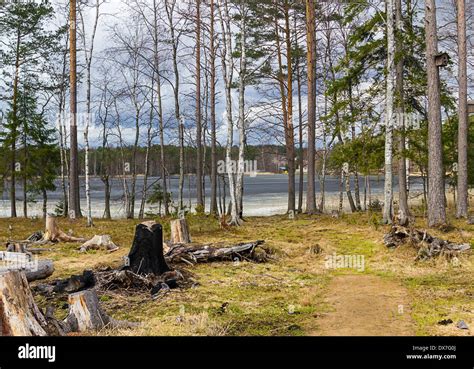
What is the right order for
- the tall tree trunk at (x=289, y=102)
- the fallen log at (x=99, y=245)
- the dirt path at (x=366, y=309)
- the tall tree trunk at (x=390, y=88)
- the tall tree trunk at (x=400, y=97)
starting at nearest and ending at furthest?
the dirt path at (x=366, y=309), the fallen log at (x=99, y=245), the tall tree trunk at (x=390, y=88), the tall tree trunk at (x=400, y=97), the tall tree trunk at (x=289, y=102)

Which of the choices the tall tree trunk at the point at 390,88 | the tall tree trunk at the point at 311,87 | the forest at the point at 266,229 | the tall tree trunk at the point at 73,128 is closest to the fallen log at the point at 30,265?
the forest at the point at 266,229

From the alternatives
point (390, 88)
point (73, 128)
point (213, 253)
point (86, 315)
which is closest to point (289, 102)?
point (390, 88)

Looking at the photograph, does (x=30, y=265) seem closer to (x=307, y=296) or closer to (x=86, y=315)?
(x=86, y=315)

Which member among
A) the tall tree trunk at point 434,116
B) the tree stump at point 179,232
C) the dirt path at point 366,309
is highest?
the tall tree trunk at point 434,116

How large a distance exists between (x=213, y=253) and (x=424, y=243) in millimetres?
5204

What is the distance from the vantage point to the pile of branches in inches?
426

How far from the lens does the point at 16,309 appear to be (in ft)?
16.4

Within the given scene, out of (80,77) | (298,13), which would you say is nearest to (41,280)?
(298,13)

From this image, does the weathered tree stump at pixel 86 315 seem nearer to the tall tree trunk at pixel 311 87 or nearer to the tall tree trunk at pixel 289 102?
the tall tree trunk at pixel 311 87

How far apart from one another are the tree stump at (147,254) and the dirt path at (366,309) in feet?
11.3

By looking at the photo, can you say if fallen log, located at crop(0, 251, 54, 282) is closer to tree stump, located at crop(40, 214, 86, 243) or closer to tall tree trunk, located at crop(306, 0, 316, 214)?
tree stump, located at crop(40, 214, 86, 243)

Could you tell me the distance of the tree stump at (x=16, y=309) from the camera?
194 inches
